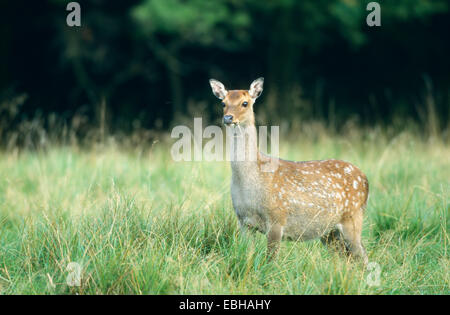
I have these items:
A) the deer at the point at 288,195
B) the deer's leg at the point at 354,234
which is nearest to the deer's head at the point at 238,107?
the deer at the point at 288,195

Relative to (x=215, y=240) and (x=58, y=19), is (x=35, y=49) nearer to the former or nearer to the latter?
(x=58, y=19)

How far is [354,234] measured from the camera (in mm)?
5094

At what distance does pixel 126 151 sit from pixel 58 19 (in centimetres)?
746

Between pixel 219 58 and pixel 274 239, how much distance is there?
14.5 metres

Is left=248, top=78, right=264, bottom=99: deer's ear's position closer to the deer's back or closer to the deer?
the deer

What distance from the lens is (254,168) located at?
4.95 metres

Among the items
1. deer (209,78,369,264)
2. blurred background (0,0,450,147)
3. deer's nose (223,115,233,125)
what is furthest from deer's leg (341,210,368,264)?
blurred background (0,0,450,147)

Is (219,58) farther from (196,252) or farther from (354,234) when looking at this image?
(196,252)

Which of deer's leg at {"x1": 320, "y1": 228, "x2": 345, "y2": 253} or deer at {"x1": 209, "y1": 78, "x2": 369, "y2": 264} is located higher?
Answer: deer at {"x1": 209, "y1": 78, "x2": 369, "y2": 264}

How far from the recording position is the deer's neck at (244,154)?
16.1ft

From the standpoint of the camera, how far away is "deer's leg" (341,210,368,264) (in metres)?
5.03

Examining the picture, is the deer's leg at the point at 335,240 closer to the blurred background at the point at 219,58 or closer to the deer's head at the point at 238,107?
the deer's head at the point at 238,107
